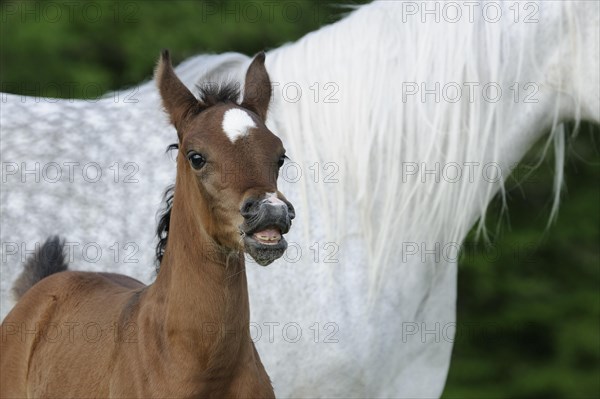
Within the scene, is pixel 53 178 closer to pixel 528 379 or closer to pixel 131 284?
pixel 131 284

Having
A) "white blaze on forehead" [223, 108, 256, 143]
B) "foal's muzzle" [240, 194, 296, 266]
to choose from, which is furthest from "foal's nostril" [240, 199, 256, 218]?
"white blaze on forehead" [223, 108, 256, 143]

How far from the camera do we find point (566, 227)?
289 inches

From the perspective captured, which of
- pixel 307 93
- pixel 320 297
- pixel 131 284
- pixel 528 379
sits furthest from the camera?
pixel 528 379

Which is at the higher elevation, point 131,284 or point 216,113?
point 216,113

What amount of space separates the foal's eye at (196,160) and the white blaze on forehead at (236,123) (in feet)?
0.30

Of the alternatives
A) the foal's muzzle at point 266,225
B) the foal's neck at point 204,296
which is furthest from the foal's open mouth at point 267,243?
the foal's neck at point 204,296

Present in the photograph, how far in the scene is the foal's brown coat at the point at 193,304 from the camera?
2.63 metres

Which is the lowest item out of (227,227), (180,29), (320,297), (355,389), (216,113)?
(355,389)

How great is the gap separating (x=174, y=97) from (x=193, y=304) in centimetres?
53

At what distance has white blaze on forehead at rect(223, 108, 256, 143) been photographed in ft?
8.59

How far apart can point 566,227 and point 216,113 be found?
508 centimetres

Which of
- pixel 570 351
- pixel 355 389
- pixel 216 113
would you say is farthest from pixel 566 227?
pixel 216 113

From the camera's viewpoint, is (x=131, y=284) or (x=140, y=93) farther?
(x=140, y=93)

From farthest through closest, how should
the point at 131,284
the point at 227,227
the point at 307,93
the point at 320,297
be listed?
the point at 307,93
the point at 320,297
the point at 131,284
the point at 227,227
